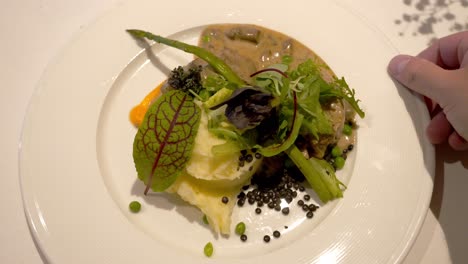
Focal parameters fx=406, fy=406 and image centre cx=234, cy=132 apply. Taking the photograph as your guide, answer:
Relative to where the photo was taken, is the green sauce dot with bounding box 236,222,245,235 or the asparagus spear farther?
the asparagus spear

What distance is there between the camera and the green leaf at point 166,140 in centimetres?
257

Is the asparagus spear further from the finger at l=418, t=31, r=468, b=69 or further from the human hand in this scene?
the finger at l=418, t=31, r=468, b=69

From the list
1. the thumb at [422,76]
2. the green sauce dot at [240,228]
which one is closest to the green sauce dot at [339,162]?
the thumb at [422,76]

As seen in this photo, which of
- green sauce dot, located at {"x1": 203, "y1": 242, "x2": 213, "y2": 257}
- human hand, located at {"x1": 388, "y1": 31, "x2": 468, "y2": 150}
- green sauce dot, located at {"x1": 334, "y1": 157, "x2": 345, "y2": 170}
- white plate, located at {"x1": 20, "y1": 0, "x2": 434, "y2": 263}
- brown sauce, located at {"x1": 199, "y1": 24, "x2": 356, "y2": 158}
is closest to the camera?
human hand, located at {"x1": 388, "y1": 31, "x2": 468, "y2": 150}

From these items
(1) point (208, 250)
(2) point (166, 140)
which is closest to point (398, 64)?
(2) point (166, 140)

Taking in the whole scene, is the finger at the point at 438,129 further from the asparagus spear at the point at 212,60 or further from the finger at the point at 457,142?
the asparagus spear at the point at 212,60

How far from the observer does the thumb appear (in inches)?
98.3

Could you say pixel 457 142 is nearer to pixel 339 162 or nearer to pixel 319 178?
pixel 339 162

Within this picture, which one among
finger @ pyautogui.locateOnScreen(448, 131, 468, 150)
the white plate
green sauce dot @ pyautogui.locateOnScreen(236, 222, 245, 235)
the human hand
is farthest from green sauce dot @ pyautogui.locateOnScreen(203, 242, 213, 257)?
finger @ pyautogui.locateOnScreen(448, 131, 468, 150)

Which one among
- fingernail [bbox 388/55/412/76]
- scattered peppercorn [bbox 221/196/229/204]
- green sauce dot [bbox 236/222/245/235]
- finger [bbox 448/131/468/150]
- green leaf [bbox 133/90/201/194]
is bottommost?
finger [bbox 448/131/468/150]

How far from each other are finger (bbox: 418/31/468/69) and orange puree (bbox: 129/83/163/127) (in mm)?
2101

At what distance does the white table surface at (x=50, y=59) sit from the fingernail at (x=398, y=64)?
52 centimetres

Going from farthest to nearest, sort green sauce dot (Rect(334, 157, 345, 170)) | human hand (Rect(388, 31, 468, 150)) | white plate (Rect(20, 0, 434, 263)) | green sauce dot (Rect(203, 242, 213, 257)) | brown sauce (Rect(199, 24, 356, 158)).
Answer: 1. brown sauce (Rect(199, 24, 356, 158))
2. green sauce dot (Rect(334, 157, 345, 170))
3. green sauce dot (Rect(203, 242, 213, 257))
4. white plate (Rect(20, 0, 434, 263))
5. human hand (Rect(388, 31, 468, 150))

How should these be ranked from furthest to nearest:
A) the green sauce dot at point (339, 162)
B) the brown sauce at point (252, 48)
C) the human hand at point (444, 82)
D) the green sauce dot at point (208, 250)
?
the brown sauce at point (252, 48) → the green sauce dot at point (339, 162) → the green sauce dot at point (208, 250) → the human hand at point (444, 82)
